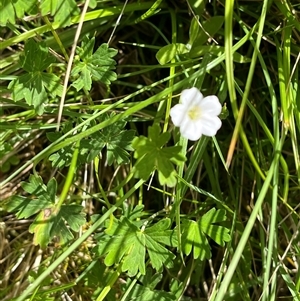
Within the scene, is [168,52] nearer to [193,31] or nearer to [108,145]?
[193,31]

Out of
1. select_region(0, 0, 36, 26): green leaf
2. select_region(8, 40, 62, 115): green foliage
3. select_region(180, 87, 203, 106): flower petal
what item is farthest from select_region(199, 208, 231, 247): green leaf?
select_region(0, 0, 36, 26): green leaf

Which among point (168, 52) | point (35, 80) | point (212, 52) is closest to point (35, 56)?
point (35, 80)

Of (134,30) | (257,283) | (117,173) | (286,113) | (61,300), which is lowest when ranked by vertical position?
(257,283)

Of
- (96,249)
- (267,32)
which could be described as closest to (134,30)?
(267,32)

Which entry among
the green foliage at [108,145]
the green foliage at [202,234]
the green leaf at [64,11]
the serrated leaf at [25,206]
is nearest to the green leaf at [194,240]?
the green foliage at [202,234]

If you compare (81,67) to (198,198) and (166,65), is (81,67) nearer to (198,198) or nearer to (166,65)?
(166,65)

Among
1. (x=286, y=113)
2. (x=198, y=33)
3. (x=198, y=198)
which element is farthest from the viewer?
(x=198, y=198)
